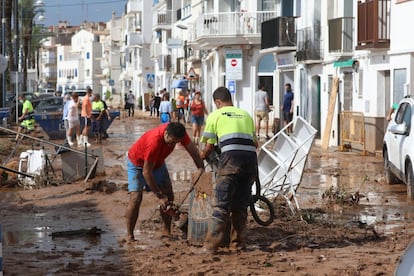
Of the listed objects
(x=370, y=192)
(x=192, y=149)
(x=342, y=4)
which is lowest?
(x=370, y=192)

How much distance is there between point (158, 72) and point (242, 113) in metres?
74.3

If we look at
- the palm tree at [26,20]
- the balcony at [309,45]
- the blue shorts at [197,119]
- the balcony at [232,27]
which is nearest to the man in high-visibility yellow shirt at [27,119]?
the blue shorts at [197,119]

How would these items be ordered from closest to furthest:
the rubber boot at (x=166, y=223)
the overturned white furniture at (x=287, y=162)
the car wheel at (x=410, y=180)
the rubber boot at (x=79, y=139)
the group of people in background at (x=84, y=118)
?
the rubber boot at (x=166, y=223)
the overturned white furniture at (x=287, y=162)
the car wheel at (x=410, y=180)
the group of people in background at (x=84, y=118)
the rubber boot at (x=79, y=139)

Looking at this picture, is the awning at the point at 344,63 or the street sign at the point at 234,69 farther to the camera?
the street sign at the point at 234,69

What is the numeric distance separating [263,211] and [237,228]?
7.23 feet

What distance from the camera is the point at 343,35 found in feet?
94.9

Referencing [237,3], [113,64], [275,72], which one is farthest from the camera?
[113,64]

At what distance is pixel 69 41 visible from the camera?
590 ft

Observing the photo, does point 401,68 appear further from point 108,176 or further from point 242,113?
point 242,113

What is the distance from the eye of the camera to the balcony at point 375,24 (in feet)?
83.5

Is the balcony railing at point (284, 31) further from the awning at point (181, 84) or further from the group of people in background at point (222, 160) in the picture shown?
the group of people in background at point (222, 160)

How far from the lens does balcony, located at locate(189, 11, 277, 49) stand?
44375mm

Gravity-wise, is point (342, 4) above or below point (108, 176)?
above

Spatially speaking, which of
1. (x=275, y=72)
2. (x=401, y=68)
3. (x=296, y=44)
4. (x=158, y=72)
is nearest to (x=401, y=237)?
(x=401, y=68)
